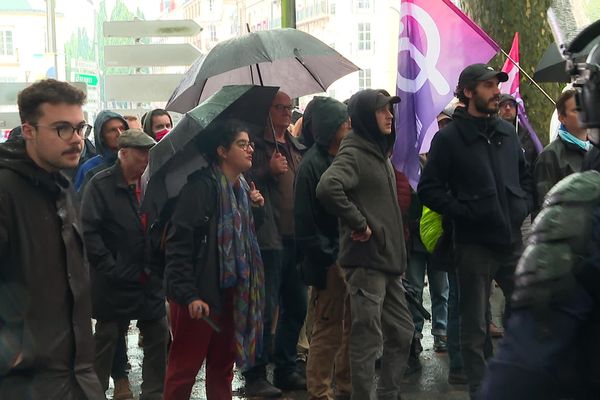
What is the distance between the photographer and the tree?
12219 millimetres

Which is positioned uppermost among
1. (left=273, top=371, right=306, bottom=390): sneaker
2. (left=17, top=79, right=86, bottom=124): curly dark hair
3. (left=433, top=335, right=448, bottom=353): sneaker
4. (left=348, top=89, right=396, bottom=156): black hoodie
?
(left=17, top=79, right=86, bottom=124): curly dark hair

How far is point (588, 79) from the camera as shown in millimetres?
2160

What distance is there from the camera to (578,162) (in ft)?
22.5

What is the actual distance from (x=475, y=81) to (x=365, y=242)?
1.20m

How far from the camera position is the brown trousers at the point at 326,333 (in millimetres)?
6746

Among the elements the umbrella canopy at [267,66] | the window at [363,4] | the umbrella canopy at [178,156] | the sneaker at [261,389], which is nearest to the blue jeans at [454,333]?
the sneaker at [261,389]

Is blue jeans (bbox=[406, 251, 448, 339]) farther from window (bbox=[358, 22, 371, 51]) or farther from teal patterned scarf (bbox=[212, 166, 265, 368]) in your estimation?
window (bbox=[358, 22, 371, 51])

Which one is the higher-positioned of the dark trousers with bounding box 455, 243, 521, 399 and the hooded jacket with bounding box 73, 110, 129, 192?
the hooded jacket with bounding box 73, 110, 129, 192

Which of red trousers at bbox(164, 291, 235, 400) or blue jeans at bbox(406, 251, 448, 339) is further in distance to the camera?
blue jeans at bbox(406, 251, 448, 339)

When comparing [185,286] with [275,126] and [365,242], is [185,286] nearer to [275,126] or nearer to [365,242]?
[365,242]

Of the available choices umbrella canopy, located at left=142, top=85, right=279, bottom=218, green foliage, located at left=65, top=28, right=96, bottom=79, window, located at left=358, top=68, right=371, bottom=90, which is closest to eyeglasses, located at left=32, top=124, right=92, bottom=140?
umbrella canopy, located at left=142, top=85, right=279, bottom=218

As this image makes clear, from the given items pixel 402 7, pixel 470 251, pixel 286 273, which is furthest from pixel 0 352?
pixel 402 7

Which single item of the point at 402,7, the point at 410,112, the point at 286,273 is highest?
the point at 402,7

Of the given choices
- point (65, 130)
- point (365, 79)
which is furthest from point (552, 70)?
point (365, 79)
